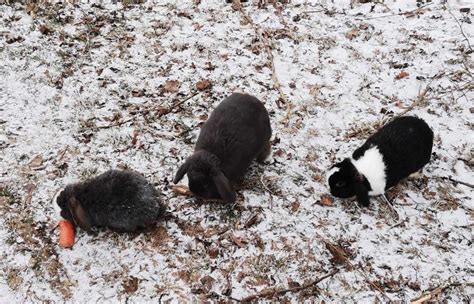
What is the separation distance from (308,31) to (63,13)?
394 centimetres

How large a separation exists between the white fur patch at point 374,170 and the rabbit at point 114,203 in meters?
2.24

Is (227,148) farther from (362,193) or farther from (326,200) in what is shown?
(362,193)

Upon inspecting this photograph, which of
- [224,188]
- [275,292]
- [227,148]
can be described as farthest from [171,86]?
[275,292]

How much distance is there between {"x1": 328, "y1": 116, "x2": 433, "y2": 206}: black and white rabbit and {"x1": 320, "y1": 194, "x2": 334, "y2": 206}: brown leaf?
76mm

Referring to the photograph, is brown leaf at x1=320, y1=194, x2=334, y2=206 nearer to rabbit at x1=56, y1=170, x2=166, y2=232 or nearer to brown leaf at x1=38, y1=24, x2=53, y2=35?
rabbit at x1=56, y1=170, x2=166, y2=232

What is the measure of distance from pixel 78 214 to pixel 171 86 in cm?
251

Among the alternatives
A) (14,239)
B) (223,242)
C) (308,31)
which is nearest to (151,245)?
(223,242)

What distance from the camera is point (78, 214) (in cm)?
449

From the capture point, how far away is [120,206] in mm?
4500

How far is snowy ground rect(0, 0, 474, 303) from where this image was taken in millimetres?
4371

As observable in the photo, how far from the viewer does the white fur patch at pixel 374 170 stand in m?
5.04

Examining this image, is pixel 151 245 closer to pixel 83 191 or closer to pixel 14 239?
pixel 83 191

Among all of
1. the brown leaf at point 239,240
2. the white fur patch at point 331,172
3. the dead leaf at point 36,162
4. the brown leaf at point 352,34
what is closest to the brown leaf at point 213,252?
the brown leaf at point 239,240

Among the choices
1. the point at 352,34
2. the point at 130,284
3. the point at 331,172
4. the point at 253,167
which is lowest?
the point at 130,284
